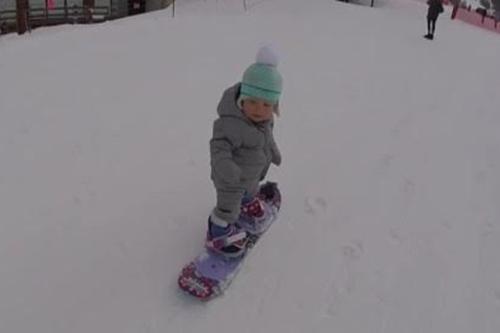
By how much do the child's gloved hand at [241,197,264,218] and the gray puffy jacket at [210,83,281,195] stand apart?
33cm

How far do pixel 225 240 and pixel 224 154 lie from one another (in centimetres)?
55

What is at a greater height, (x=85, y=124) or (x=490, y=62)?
(x=85, y=124)

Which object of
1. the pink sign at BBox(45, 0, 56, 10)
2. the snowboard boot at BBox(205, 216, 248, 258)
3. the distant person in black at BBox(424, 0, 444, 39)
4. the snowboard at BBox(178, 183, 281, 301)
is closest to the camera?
the snowboard at BBox(178, 183, 281, 301)

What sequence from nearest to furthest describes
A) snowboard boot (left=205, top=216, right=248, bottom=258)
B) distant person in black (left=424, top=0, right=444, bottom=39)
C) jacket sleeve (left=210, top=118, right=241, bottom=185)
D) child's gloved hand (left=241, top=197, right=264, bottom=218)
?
jacket sleeve (left=210, top=118, right=241, bottom=185) < snowboard boot (left=205, top=216, right=248, bottom=258) < child's gloved hand (left=241, top=197, right=264, bottom=218) < distant person in black (left=424, top=0, right=444, bottom=39)

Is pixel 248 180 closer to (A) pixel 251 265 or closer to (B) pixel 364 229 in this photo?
(A) pixel 251 265

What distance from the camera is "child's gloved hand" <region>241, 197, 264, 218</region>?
346 cm

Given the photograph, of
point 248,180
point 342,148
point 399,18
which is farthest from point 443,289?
point 399,18

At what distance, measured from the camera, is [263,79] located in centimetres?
287

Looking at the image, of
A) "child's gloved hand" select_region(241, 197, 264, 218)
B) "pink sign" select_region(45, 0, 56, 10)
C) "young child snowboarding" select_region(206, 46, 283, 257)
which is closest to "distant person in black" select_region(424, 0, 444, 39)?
"child's gloved hand" select_region(241, 197, 264, 218)

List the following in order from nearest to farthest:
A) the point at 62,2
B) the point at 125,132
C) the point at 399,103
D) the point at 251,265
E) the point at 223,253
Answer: the point at 223,253
the point at 251,265
the point at 125,132
the point at 399,103
the point at 62,2

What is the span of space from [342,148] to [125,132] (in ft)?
7.30

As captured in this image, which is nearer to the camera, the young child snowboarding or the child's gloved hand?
the young child snowboarding

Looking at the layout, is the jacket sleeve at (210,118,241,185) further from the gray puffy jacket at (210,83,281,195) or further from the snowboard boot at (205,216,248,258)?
the snowboard boot at (205,216,248,258)

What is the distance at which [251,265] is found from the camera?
334cm
